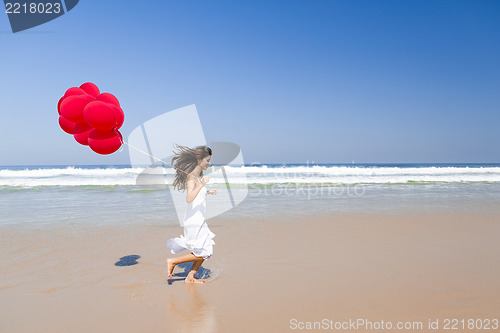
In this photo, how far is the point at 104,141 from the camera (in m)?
4.23

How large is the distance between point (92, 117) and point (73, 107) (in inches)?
12.1

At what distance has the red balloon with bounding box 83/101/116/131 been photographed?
12.9ft

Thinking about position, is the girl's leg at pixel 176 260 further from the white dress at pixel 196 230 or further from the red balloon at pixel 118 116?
the red balloon at pixel 118 116

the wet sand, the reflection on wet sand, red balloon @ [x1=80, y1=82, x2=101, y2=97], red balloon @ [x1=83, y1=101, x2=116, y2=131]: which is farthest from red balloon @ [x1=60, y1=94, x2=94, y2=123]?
the reflection on wet sand

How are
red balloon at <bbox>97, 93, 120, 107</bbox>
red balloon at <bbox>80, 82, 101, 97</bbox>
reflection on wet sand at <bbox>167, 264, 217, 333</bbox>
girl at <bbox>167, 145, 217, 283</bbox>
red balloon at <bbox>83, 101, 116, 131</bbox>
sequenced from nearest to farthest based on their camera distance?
reflection on wet sand at <bbox>167, 264, 217, 333</bbox>
red balloon at <bbox>83, 101, 116, 131</bbox>
girl at <bbox>167, 145, 217, 283</bbox>
red balloon at <bbox>97, 93, 120, 107</bbox>
red balloon at <bbox>80, 82, 101, 97</bbox>

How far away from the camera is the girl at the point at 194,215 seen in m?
4.03

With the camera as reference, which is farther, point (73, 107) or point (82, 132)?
point (82, 132)

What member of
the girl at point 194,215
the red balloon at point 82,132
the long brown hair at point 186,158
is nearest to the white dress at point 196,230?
the girl at point 194,215

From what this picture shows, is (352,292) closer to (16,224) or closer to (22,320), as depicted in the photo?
(22,320)

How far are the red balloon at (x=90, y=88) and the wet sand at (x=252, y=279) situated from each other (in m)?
2.54

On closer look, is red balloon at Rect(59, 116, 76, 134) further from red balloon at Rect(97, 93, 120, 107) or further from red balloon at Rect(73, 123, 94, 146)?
red balloon at Rect(97, 93, 120, 107)

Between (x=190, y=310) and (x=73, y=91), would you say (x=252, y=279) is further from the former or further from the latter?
(x=73, y=91)

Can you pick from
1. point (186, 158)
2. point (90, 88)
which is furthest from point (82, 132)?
point (186, 158)

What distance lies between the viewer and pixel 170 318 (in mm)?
3113
